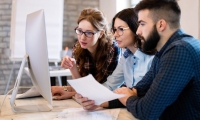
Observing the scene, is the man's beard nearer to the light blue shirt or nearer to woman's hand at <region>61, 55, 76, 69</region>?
the light blue shirt

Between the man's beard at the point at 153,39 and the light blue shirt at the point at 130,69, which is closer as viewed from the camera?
the man's beard at the point at 153,39

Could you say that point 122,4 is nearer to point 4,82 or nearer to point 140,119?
point 4,82

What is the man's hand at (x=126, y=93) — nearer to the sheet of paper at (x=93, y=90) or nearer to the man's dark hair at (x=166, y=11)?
the sheet of paper at (x=93, y=90)

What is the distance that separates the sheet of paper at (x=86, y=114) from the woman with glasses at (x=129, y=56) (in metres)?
0.46

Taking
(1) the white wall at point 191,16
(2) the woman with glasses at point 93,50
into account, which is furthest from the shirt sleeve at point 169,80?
(1) the white wall at point 191,16

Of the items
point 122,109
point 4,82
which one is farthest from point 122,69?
point 4,82

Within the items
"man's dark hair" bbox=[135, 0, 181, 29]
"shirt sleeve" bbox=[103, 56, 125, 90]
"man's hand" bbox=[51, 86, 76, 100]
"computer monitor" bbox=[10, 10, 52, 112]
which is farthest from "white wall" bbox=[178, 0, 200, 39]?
"computer monitor" bbox=[10, 10, 52, 112]

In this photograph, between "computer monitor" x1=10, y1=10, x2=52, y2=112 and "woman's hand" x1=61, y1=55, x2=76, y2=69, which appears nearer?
"computer monitor" x1=10, y1=10, x2=52, y2=112

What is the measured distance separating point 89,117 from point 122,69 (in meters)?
0.60

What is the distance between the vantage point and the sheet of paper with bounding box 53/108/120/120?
1.02 m

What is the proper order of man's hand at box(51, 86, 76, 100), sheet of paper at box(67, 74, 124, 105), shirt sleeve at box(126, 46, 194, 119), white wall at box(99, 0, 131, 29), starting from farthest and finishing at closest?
white wall at box(99, 0, 131, 29) < man's hand at box(51, 86, 76, 100) < sheet of paper at box(67, 74, 124, 105) < shirt sleeve at box(126, 46, 194, 119)

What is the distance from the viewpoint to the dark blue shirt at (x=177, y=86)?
0.89 m

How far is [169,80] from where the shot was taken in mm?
896

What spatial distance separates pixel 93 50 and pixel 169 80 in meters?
0.95
